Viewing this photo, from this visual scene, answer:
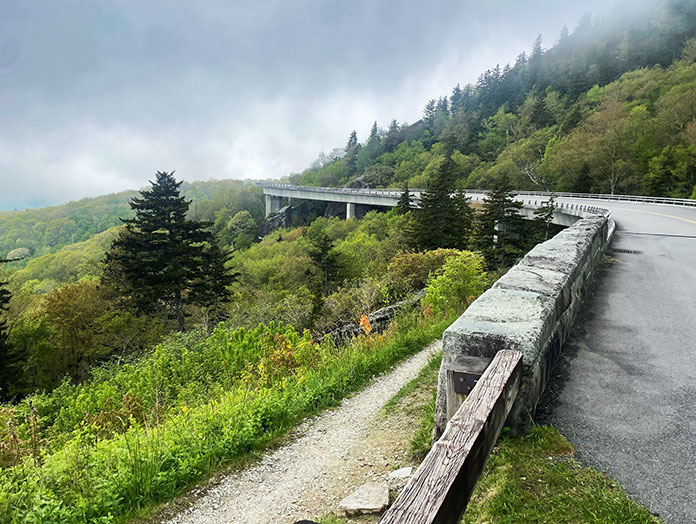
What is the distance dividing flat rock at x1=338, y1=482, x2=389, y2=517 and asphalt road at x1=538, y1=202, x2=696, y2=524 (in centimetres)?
144

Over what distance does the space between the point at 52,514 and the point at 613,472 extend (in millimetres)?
4147

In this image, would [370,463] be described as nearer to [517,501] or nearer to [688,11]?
[517,501]

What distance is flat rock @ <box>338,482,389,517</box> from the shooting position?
3.15m

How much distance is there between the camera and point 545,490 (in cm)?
226

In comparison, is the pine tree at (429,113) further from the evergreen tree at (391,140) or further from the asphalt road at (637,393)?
the asphalt road at (637,393)

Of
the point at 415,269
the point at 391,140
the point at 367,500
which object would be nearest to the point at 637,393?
the point at 367,500

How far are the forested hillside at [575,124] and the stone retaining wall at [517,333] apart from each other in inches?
1594

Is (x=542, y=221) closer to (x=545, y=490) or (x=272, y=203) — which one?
(x=545, y=490)

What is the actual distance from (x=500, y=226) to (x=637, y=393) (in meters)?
32.3

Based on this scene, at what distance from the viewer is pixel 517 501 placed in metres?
2.22

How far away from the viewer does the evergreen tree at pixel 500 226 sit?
31.8 metres

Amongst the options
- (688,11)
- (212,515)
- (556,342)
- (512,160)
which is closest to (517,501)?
(556,342)

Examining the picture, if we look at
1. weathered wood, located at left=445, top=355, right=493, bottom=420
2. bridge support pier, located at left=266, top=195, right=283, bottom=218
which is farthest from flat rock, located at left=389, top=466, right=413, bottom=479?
bridge support pier, located at left=266, top=195, right=283, bottom=218

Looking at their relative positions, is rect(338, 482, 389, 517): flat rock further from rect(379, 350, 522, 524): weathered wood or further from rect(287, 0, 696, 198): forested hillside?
rect(287, 0, 696, 198): forested hillside
